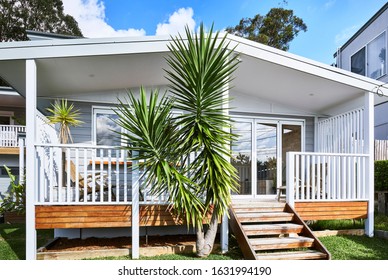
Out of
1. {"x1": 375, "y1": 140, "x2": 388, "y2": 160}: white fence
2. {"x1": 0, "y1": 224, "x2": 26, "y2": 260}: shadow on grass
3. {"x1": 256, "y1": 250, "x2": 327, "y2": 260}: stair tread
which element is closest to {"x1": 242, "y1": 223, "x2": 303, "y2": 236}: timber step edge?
{"x1": 256, "y1": 250, "x2": 327, "y2": 260}: stair tread

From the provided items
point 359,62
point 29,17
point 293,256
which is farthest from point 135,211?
point 29,17

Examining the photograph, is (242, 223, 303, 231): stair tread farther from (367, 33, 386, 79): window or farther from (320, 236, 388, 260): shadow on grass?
(367, 33, 386, 79): window

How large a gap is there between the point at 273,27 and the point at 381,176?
10542 mm

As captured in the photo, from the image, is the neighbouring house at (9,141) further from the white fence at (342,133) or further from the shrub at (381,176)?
the shrub at (381,176)

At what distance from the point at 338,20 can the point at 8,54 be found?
6.38 m

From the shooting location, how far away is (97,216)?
4043 millimetres

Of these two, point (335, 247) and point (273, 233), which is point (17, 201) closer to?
point (273, 233)

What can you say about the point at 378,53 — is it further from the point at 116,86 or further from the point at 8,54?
the point at 8,54

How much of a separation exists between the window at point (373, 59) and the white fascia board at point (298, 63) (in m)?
4.65

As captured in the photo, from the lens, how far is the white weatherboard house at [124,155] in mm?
3928

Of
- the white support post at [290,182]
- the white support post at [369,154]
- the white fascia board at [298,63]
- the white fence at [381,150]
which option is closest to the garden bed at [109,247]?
the white support post at [290,182]

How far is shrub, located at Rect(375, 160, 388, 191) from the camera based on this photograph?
6.50 m

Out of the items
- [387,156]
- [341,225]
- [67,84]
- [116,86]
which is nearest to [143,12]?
[116,86]

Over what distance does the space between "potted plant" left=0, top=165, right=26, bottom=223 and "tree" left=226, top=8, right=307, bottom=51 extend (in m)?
11.7
